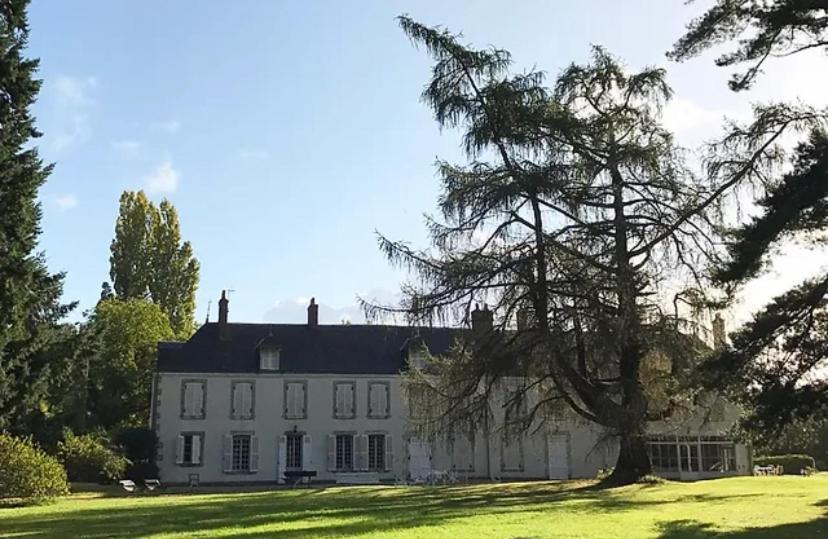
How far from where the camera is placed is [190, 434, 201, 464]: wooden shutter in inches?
1346

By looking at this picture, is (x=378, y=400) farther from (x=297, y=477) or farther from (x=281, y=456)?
(x=297, y=477)

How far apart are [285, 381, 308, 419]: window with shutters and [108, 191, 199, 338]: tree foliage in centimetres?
1240

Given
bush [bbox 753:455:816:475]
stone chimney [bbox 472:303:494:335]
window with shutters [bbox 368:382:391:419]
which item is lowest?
bush [bbox 753:455:816:475]

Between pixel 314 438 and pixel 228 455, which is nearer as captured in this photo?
pixel 228 455

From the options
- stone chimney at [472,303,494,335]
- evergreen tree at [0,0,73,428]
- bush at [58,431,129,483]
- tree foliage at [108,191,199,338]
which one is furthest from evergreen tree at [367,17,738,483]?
tree foliage at [108,191,199,338]

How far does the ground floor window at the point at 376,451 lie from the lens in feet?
117

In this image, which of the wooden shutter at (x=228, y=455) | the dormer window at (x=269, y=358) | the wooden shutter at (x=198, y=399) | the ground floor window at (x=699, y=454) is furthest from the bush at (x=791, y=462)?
the wooden shutter at (x=198, y=399)

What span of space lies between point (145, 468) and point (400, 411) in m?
10.4

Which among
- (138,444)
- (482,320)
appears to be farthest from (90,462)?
(482,320)

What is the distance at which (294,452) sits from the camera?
3531 cm

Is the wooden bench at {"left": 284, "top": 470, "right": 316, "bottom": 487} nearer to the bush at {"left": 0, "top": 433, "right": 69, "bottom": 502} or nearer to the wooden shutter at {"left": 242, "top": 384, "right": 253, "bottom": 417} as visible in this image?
the wooden shutter at {"left": 242, "top": 384, "right": 253, "bottom": 417}

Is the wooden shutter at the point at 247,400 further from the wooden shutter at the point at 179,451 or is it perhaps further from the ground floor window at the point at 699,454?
the ground floor window at the point at 699,454

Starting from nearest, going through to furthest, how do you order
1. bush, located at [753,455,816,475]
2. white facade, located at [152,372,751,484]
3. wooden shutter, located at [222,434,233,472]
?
white facade, located at [152,372,751,484] < wooden shutter, located at [222,434,233,472] < bush, located at [753,455,816,475]

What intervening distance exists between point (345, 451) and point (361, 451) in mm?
660
